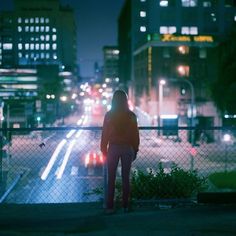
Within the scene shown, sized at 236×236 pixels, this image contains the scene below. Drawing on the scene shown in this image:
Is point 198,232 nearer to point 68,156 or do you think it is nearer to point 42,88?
point 68,156

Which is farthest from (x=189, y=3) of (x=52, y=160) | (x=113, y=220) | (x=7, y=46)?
(x=113, y=220)

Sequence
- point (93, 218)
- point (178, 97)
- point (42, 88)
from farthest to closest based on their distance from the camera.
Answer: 1. point (42, 88)
2. point (178, 97)
3. point (93, 218)

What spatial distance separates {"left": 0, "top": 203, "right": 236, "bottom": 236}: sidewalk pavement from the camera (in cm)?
723

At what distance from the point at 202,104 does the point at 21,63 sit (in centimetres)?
5462

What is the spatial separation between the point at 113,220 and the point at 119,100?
5.78 ft

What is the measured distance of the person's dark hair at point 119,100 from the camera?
8148 millimetres

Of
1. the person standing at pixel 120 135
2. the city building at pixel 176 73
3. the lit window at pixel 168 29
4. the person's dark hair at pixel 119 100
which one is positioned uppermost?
the lit window at pixel 168 29

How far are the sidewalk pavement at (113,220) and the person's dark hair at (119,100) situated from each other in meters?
1.60

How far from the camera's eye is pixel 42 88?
114562 mm

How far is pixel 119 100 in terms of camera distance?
26.8 feet

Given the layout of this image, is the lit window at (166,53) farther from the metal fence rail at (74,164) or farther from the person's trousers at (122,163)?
the person's trousers at (122,163)

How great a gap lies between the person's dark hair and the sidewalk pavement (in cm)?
160

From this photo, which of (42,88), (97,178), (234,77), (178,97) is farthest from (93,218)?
(42,88)

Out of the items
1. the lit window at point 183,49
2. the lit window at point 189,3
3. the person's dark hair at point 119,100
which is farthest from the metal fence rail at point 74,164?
the lit window at point 189,3
